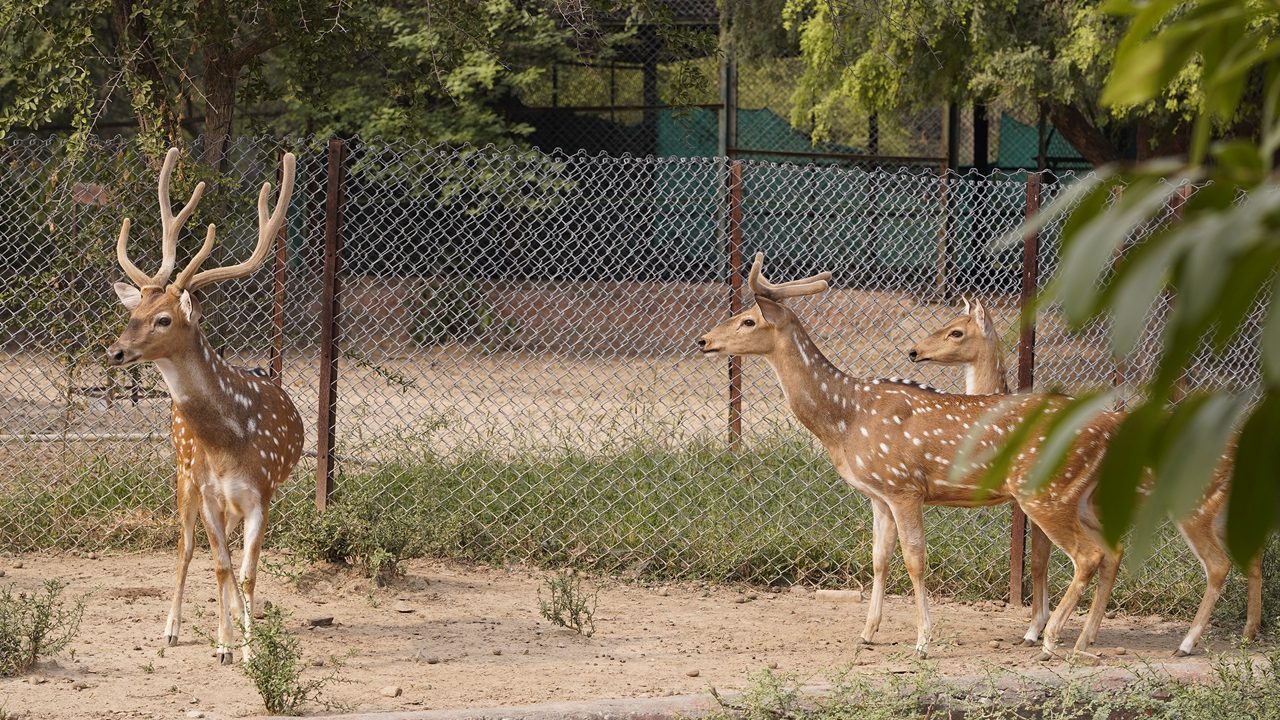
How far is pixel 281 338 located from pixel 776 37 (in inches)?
371

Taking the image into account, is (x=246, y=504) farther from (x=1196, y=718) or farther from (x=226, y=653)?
(x=1196, y=718)

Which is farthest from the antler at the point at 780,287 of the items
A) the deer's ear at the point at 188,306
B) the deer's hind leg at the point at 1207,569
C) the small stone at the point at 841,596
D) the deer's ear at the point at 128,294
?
the deer's ear at the point at 128,294

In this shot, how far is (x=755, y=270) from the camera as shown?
6672 mm

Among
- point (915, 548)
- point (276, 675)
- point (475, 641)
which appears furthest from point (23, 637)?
point (915, 548)

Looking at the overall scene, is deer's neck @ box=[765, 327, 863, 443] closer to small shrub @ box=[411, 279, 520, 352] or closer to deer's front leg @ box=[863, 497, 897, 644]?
deer's front leg @ box=[863, 497, 897, 644]

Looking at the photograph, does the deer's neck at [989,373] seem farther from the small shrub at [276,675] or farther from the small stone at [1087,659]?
the small shrub at [276,675]

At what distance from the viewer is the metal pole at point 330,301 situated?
23.8 feet

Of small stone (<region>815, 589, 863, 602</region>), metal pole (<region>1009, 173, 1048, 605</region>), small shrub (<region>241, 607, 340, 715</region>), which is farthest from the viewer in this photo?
small stone (<region>815, 589, 863, 602</region>)

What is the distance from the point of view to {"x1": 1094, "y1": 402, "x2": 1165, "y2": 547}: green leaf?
101 cm

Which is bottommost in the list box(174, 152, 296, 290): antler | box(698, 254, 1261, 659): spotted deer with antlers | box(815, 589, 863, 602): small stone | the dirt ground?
box(815, 589, 863, 602): small stone

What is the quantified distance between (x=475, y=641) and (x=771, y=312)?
2012mm

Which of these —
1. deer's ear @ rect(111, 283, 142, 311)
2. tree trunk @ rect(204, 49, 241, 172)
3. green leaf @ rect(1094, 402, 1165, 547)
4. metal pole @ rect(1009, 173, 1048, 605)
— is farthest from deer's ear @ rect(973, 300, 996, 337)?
green leaf @ rect(1094, 402, 1165, 547)

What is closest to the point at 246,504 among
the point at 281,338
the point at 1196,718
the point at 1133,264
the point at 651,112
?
the point at 281,338

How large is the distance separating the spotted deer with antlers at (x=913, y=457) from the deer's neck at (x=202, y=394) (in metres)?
2.16
